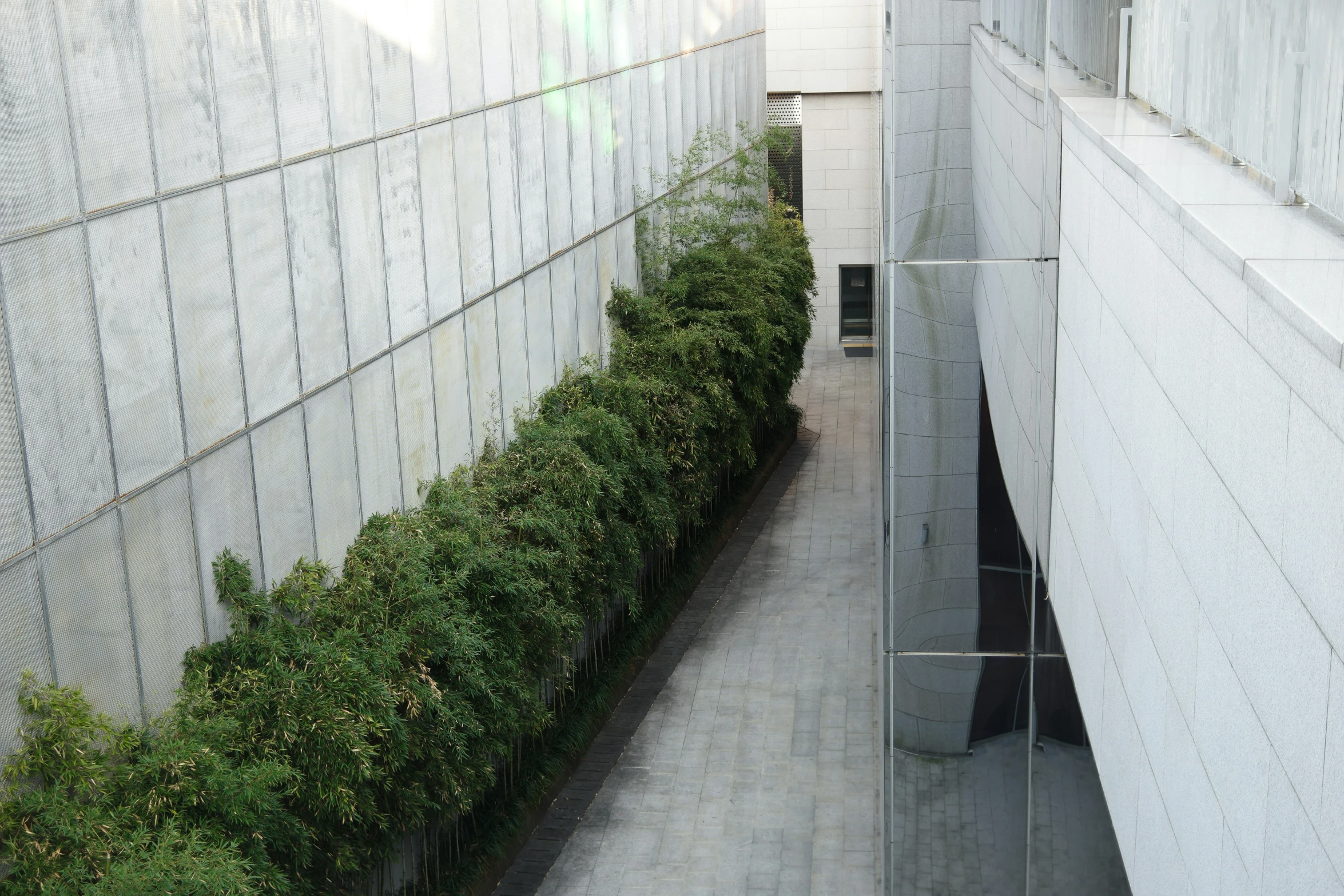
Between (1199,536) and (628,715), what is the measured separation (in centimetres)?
951

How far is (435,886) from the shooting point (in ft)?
30.6

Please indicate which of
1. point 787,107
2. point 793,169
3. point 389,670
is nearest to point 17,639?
point 389,670

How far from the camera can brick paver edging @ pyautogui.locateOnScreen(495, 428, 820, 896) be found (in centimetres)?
1030

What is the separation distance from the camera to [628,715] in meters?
12.8

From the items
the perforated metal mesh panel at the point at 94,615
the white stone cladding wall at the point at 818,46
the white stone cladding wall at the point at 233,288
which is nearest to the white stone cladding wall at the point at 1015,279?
the white stone cladding wall at the point at 233,288

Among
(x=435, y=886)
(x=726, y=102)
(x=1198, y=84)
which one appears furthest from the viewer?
(x=726, y=102)

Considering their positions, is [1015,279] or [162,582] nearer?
[162,582]

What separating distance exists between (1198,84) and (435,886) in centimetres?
746

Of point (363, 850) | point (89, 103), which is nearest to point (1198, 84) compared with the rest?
point (89, 103)

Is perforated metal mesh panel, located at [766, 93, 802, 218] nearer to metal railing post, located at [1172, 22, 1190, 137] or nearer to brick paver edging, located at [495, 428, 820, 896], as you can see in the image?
brick paver edging, located at [495, 428, 820, 896]

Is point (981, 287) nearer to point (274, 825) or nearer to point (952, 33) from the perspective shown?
point (952, 33)

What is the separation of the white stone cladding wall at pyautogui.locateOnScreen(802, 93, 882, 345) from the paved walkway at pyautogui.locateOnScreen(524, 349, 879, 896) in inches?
427

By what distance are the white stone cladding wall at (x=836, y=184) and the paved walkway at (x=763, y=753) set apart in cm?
1085

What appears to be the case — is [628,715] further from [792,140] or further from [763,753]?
[792,140]
